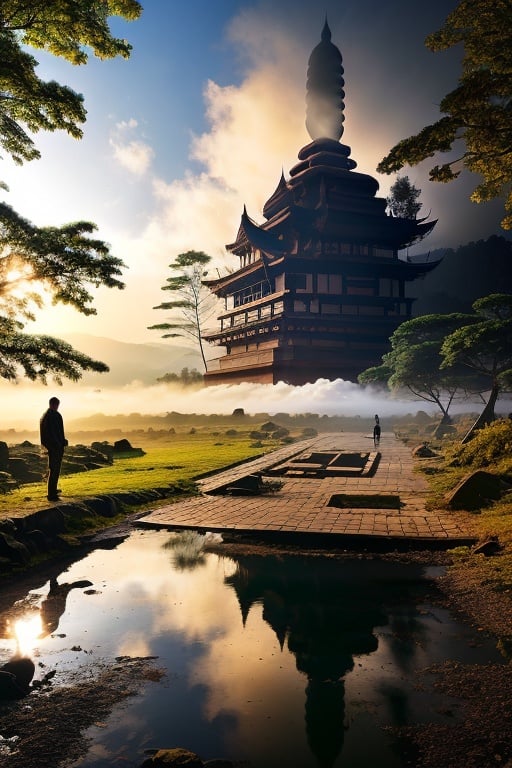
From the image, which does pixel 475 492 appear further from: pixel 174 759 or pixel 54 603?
pixel 174 759

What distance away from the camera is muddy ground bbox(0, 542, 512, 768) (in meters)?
2.97

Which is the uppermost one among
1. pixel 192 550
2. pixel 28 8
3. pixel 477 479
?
pixel 28 8

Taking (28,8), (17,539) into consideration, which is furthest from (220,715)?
(28,8)

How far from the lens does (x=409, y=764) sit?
2908 millimetres

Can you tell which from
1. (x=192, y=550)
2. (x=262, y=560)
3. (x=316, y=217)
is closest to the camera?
(x=262, y=560)

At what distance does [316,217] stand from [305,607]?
41.5 m

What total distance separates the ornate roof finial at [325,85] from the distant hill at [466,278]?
62.4 ft

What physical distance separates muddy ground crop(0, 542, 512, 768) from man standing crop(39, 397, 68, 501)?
591 centimetres

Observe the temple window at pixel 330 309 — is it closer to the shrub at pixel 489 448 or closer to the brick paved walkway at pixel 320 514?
the shrub at pixel 489 448

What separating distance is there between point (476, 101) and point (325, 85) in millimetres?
54223

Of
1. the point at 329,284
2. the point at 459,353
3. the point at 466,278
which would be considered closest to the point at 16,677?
the point at 459,353

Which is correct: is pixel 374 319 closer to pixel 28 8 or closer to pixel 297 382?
pixel 297 382

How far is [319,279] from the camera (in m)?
41.8

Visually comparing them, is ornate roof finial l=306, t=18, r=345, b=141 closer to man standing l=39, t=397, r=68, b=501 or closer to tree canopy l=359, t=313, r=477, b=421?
tree canopy l=359, t=313, r=477, b=421
